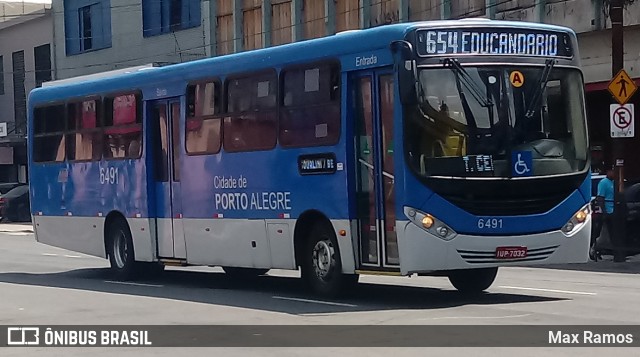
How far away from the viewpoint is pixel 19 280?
21.3 meters

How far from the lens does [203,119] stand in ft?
60.1

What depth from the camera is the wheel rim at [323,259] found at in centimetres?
1567

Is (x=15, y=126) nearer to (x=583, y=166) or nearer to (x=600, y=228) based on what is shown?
(x=600, y=228)

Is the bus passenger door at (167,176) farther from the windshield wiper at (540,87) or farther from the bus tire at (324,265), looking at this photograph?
the windshield wiper at (540,87)

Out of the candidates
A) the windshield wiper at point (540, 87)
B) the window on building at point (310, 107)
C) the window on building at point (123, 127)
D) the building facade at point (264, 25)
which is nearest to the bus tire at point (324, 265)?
the window on building at point (310, 107)

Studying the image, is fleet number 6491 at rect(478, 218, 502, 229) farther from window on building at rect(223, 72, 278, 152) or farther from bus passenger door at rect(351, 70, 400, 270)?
window on building at rect(223, 72, 278, 152)

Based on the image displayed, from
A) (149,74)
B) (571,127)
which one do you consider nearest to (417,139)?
(571,127)

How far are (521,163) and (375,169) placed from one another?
177 cm

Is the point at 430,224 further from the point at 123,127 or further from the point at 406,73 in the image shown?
the point at 123,127

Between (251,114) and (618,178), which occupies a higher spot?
(251,114)

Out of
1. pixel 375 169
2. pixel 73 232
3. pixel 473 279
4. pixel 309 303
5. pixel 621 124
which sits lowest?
pixel 309 303

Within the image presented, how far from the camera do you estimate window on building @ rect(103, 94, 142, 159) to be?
20203 mm

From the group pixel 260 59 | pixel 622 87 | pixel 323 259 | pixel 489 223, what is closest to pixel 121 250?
pixel 260 59

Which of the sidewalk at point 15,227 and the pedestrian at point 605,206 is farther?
the sidewalk at point 15,227
